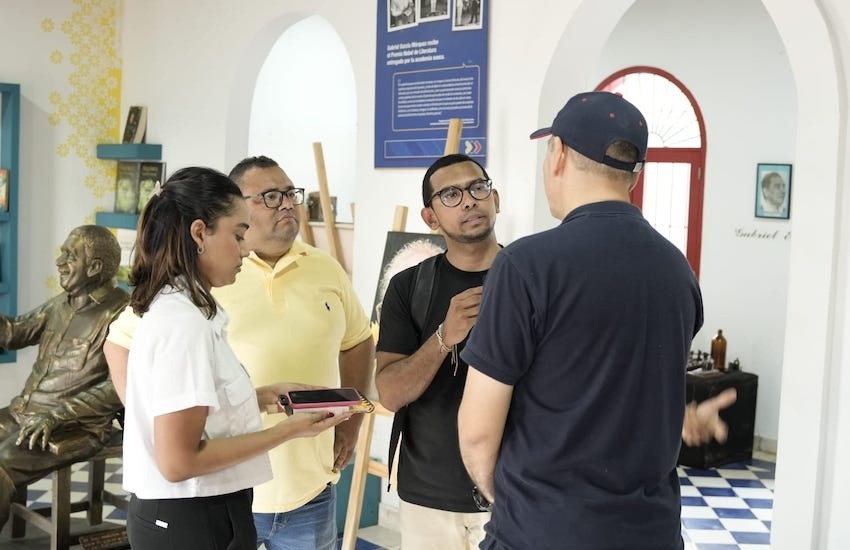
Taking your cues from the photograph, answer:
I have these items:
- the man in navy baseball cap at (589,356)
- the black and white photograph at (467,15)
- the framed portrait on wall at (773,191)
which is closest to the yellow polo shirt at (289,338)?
the man in navy baseball cap at (589,356)

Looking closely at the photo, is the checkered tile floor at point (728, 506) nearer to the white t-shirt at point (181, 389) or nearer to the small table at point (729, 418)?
the small table at point (729, 418)

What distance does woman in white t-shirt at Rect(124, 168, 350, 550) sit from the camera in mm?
1896

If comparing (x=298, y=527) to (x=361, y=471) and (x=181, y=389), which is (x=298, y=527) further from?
(x=361, y=471)

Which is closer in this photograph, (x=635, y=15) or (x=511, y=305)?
(x=511, y=305)

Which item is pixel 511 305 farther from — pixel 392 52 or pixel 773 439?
pixel 773 439

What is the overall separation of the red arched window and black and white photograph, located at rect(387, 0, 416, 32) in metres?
4.02

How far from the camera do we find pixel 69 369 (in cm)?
435

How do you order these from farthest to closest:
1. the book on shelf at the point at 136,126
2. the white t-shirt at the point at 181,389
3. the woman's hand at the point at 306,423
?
the book on shelf at the point at 136,126, the woman's hand at the point at 306,423, the white t-shirt at the point at 181,389

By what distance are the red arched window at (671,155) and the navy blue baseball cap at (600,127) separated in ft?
21.4

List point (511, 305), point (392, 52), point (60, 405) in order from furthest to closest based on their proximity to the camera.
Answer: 1. point (392, 52)
2. point (60, 405)
3. point (511, 305)

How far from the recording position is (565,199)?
1792 millimetres

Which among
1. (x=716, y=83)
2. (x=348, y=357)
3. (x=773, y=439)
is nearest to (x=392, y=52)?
(x=348, y=357)

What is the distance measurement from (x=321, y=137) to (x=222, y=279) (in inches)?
250

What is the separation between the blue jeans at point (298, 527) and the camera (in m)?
2.65
